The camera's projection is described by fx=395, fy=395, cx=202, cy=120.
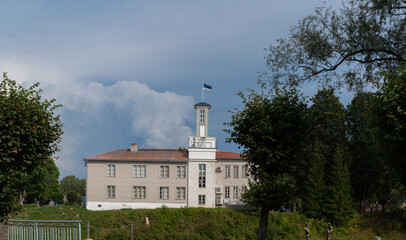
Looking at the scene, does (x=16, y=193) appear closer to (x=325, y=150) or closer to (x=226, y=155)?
(x=325, y=150)

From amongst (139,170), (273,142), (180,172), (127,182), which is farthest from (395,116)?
(127,182)

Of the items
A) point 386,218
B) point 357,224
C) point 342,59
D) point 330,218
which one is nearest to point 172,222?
point 330,218

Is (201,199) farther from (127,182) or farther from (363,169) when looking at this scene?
(363,169)

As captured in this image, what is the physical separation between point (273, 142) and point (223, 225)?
16.7 meters

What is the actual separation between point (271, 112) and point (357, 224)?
22.4 m

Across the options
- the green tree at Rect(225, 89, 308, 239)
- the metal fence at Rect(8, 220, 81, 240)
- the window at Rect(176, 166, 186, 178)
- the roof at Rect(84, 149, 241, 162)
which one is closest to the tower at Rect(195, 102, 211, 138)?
the roof at Rect(84, 149, 241, 162)

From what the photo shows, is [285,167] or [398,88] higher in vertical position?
[398,88]

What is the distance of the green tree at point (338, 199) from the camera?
119 feet

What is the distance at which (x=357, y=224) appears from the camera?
123ft

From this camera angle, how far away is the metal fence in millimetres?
16141

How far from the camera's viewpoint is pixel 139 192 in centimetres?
5028

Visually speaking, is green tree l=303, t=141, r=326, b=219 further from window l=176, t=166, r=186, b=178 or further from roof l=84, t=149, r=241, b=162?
window l=176, t=166, r=186, b=178

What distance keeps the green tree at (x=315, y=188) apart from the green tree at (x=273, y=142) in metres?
17.9

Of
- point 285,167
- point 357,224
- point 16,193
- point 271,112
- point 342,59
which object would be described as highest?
point 342,59
